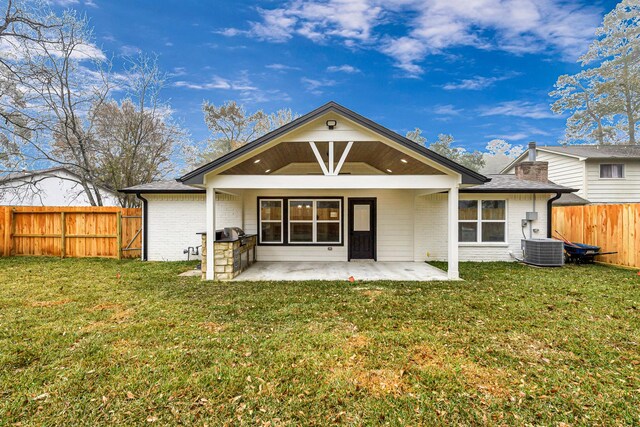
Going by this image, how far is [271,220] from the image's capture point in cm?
970

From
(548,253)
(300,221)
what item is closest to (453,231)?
(548,253)

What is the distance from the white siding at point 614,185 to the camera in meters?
13.0

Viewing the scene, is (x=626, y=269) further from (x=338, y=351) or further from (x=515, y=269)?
(x=338, y=351)

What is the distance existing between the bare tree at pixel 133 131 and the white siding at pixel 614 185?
21.5 metres

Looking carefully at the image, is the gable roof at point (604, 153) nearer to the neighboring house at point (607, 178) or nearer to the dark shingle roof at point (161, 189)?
the neighboring house at point (607, 178)

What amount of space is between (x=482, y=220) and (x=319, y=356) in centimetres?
839

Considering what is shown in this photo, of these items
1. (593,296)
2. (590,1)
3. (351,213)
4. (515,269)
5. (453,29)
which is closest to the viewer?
(593,296)

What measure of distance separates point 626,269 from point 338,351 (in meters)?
9.39

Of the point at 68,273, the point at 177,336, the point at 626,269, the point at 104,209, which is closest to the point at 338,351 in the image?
the point at 177,336

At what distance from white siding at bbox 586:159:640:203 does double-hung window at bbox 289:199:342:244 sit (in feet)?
40.6

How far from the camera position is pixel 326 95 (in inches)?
1133

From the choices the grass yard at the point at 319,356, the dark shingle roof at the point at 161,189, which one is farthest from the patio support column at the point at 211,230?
the dark shingle roof at the point at 161,189

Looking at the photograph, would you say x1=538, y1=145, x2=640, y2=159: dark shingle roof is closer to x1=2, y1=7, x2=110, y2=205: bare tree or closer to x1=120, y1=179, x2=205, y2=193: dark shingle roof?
x1=120, y1=179, x2=205, y2=193: dark shingle roof

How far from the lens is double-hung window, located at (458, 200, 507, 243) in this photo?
945cm
